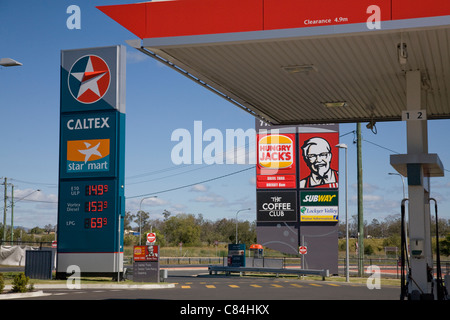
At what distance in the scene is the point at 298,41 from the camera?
12531mm

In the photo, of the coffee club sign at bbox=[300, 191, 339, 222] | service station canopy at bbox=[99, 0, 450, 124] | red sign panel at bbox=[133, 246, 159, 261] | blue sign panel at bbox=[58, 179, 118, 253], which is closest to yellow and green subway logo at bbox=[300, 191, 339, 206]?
the coffee club sign at bbox=[300, 191, 339, 222]

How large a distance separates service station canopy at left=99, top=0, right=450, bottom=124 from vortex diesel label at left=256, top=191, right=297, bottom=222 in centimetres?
3406

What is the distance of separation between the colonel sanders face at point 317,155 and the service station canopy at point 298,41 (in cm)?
3322

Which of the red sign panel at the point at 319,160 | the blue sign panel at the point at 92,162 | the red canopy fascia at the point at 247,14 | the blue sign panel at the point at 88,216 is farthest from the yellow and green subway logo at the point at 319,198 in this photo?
the red canopy fascia at the point at 247,14

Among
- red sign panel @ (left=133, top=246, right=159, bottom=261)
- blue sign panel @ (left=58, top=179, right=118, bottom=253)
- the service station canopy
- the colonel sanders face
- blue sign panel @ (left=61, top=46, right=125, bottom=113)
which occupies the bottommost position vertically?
red sign panel @ (left=133, top=246, right=159, bottom=261)

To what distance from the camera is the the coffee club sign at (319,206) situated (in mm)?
49375

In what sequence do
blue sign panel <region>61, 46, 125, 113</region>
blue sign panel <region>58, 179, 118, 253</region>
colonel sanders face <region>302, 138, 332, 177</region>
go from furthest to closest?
1. colonel sanders face <region>302, 138, 332, 177</region>
2. blue sign panel <region>61, 46, 125, 113</region>
3. blue sign panel <region>58, 179, 118, 253</region>

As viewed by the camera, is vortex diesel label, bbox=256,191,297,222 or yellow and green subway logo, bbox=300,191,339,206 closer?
yellow and green subway logo, bbox=300,191,339,206

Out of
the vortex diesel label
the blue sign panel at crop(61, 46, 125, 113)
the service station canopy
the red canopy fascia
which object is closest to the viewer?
the red canopy fascia

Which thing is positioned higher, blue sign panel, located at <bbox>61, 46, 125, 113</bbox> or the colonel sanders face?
blue sign panel, located at <bbox>61, 46, 125, 113</bbox>

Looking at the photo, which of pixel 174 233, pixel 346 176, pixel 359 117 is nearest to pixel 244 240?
pixel 174 233

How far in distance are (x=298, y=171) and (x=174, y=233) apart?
7567 cm

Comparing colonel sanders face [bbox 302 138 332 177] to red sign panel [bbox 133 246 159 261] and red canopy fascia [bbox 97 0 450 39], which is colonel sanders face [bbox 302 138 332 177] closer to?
red sign panel [bbox 133 246 159 261]

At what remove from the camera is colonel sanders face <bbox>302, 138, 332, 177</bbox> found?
163 feet
